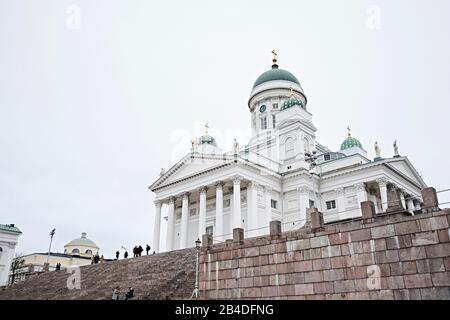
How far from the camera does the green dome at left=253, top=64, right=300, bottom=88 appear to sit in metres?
53.6

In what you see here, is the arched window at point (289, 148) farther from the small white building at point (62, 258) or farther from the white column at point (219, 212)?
the small white building at point (62, 258)

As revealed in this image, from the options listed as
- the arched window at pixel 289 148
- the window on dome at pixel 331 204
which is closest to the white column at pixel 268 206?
the arched window at pixel 289 148

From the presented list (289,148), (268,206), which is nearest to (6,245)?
(268,206)

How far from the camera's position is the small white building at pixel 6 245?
57.0 metres

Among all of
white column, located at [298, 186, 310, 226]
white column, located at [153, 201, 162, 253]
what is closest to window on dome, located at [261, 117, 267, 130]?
white column, located at [298, 186, 310, 226]

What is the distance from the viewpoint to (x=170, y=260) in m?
25.8

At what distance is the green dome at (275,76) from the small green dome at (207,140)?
1078 cm

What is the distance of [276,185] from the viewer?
3912cm

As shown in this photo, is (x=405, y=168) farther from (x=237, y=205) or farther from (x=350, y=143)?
(x=237, y=205)

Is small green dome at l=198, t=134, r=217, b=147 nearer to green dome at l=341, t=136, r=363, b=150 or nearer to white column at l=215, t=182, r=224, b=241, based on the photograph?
white column at l=215, t=182, r=224, b=241
